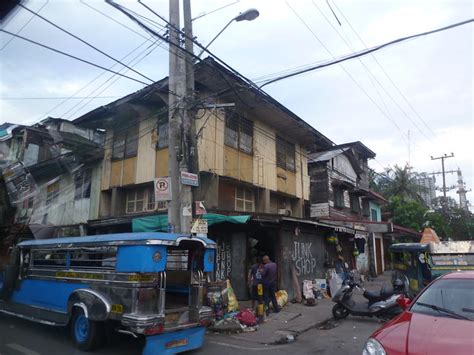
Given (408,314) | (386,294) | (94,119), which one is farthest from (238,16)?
(94,119)

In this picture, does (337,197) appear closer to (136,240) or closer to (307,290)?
(307,290)

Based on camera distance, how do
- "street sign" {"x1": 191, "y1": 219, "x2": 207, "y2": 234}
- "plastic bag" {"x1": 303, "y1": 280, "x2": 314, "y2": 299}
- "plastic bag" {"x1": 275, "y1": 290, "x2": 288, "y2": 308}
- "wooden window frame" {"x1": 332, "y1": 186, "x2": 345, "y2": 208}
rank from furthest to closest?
1. "wooden window frame" {"x1": 332, "y1": 186, "x2": 345, "y2": 208}
2. "plastic bag" {"x1": 303, "y1": 280, "x2": 314, "y2": 299}
3. "plastic bag" {"x1": 275, "y1": 290, "x2": 288, "y2": 308}
4. "street sign" {"x1": 191, "y1": 219, "x2": 207, "y2": 234}

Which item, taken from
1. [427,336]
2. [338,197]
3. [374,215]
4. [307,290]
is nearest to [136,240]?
[427,336]

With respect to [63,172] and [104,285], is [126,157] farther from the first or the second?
[104,285]

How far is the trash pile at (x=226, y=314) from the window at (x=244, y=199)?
5.26 m

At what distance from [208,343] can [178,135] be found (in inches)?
196

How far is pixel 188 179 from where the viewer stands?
9.38 m

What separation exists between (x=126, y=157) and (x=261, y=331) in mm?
9730

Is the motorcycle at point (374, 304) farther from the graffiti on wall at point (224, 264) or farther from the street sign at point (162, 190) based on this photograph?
the street sign at point (162, 190)

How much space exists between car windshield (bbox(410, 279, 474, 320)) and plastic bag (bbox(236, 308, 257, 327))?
549 cm

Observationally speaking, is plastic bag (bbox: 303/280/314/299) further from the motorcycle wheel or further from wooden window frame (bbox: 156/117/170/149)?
wooden window frame (bbox: 156/117/170/149)

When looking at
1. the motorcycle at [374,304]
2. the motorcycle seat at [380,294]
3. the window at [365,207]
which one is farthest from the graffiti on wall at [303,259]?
the window at [365,207]

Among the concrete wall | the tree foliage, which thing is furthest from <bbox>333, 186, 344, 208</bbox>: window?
the concrete wall

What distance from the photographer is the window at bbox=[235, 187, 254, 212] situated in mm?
15586
